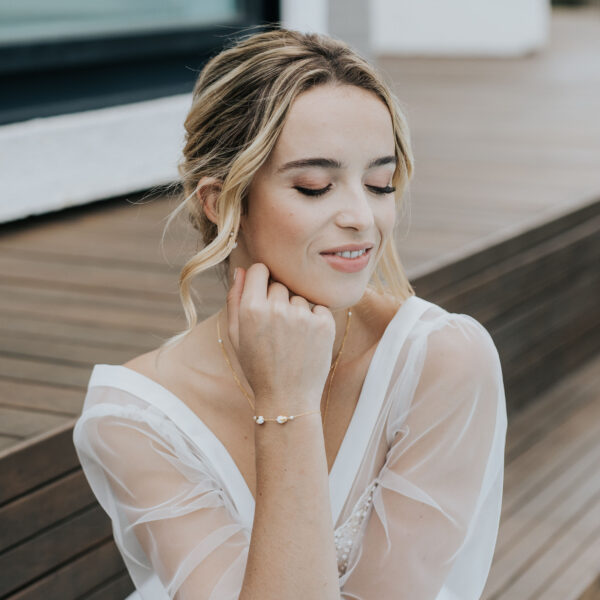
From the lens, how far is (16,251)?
3.84 meters

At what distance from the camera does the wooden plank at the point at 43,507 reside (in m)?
2.05

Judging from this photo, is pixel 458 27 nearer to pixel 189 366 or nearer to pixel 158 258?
pixel 158 258

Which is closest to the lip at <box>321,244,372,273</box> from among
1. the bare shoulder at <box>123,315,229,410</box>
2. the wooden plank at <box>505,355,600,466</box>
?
the bare shoulder at <box>123,315,229,410</box>

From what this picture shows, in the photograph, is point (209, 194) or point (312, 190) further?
point (209, 194)

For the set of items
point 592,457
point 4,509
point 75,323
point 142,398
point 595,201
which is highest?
point 142,398

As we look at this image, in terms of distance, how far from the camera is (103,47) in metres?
4.61

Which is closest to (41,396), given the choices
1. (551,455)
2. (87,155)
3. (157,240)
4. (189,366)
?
(189,366)

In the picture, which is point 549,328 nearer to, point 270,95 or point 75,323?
point 75,323

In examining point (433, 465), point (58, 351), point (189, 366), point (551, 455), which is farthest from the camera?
point (551, 455)

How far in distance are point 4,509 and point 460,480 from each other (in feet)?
2.90

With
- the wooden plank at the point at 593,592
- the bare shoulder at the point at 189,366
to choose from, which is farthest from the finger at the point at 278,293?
the wooden plank at the point at 593,592

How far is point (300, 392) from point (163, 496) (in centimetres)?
29

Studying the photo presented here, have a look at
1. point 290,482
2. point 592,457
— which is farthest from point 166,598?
point 592,457

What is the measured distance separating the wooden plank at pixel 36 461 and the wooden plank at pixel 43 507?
0.02 m
